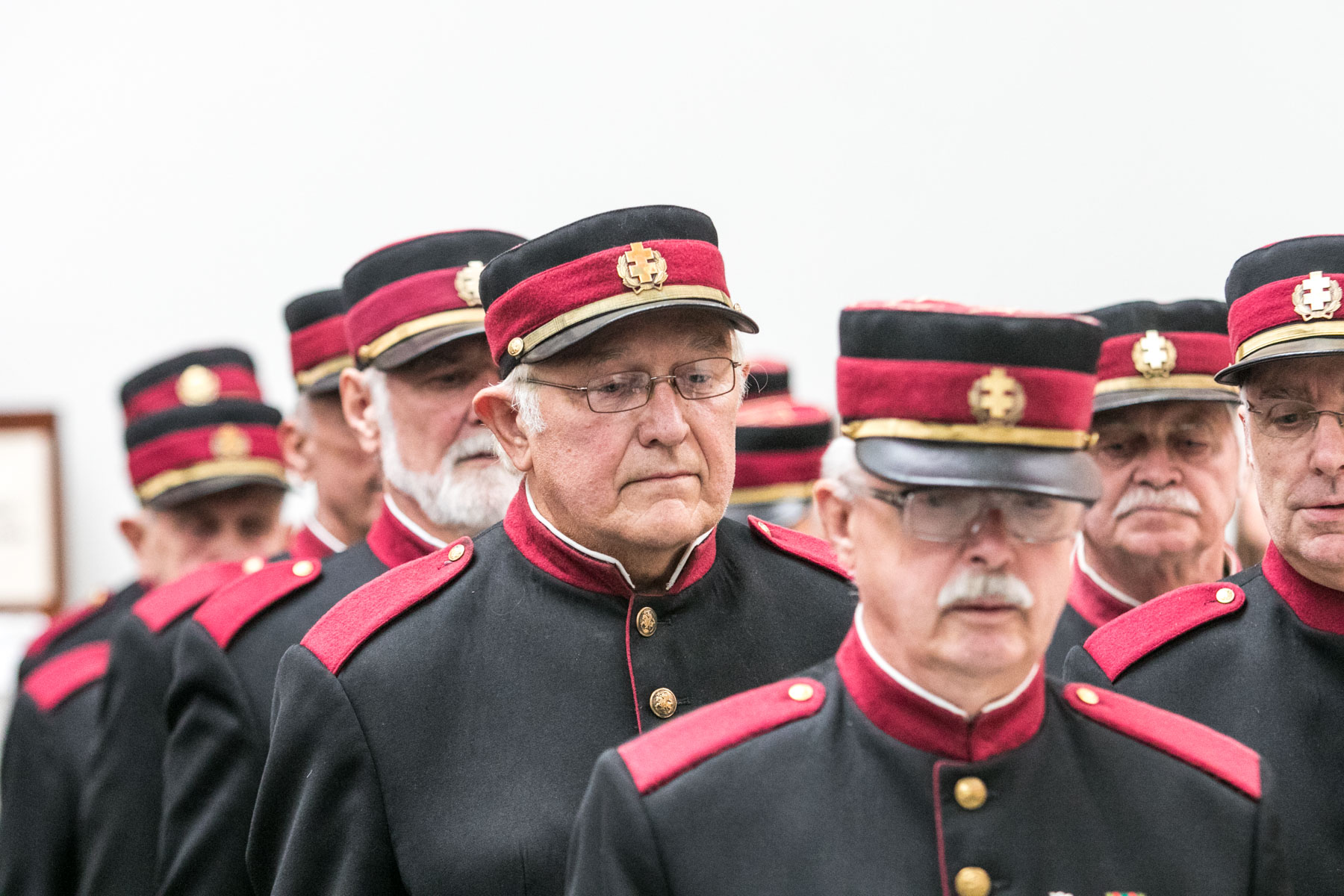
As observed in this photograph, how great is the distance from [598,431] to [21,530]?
589cm

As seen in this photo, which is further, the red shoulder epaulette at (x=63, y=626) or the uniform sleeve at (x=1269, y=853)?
the red shoulder epaulette at (x=63, y=626)

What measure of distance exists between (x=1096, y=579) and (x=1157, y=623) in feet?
2.97

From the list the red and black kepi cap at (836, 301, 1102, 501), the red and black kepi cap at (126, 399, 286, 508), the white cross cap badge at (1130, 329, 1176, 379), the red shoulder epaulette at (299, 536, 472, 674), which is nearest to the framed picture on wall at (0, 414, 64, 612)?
the red and black kepi cap at (126, 399, 286, 508)

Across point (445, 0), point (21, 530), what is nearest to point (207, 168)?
point (445, 0)

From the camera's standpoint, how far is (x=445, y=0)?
7.04m

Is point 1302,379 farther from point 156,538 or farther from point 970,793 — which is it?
point 156,538

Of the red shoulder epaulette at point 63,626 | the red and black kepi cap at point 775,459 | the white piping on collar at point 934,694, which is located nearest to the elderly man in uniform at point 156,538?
the red shoulder epaulette at point 63,626

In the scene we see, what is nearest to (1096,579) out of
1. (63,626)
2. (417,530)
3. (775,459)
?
(775,459)

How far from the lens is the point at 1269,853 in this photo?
2.08m

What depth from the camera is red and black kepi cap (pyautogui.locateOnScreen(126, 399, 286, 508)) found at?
185 inches

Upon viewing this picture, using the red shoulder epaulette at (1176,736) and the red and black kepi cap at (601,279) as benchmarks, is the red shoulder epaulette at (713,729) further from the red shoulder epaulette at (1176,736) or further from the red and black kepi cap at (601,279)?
the red and black kepi cap at (601,279)

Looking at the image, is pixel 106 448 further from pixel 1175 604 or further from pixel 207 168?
pixel 1175 604

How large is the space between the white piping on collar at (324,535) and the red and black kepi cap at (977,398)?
2418 mm

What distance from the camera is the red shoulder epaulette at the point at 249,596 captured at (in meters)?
3.43
